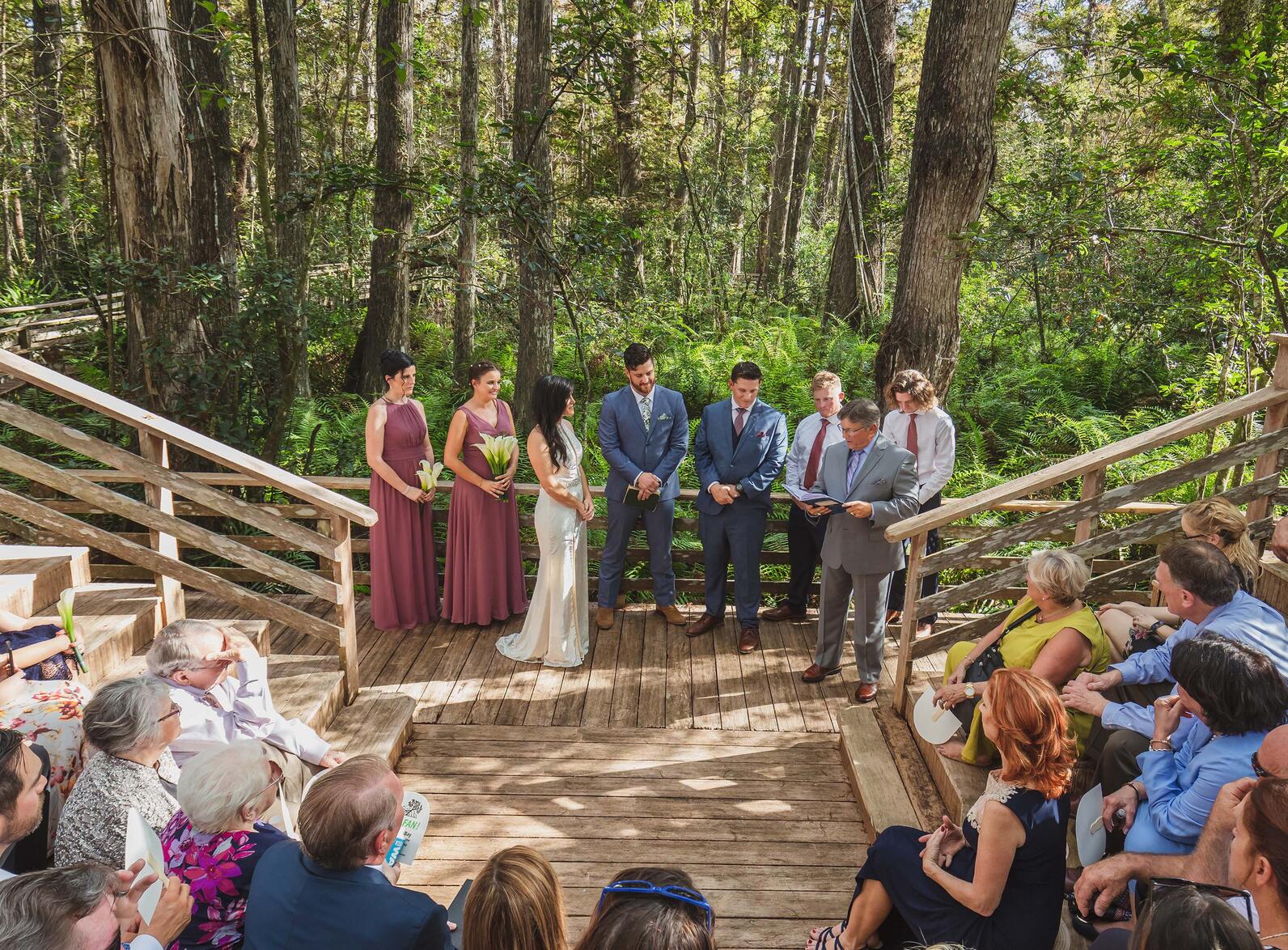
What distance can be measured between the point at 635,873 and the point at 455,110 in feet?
62.8

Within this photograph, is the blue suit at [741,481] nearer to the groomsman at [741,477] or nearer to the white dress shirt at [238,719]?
the groomsman at [741,477]

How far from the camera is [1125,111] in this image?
13742 millimetres

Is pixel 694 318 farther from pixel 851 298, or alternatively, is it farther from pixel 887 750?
pixel 887 750

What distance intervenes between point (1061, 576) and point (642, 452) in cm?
284

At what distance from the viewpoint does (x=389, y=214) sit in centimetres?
1023

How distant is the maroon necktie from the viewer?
560 cm

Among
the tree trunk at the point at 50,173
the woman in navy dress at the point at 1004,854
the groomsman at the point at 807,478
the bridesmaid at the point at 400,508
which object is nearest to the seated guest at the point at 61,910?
the woman in navy dress at the point at 1004,854

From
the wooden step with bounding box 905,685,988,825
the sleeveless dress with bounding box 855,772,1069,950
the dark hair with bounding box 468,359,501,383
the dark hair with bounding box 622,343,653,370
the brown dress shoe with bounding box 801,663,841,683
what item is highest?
the dark hair with bounding box 622,343,653,370

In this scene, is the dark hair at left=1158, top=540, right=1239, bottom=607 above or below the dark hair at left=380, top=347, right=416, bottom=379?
below

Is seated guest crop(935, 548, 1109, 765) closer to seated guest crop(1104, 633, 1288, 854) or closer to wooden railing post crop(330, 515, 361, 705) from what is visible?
seated guest crop(1104, 633, 1288, 854)

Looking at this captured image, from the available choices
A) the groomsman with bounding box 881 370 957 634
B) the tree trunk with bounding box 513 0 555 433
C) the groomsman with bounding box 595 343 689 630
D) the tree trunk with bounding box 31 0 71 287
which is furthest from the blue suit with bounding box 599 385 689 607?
the tree trunk with bounding box 31 0 71 287

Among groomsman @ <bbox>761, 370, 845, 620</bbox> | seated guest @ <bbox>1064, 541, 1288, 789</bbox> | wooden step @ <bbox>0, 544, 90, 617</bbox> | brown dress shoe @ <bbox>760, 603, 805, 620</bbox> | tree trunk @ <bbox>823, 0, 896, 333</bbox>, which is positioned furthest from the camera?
tree trunk @ <bbox>823, 0, 896, 333</bbox>

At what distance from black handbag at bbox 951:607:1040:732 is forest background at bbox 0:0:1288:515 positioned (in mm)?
2900

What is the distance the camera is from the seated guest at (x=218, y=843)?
2400 millimetres
